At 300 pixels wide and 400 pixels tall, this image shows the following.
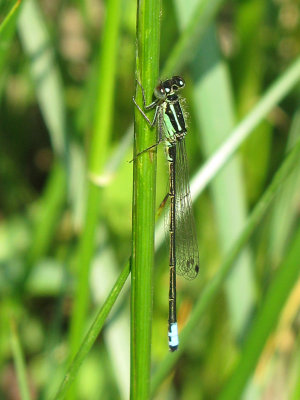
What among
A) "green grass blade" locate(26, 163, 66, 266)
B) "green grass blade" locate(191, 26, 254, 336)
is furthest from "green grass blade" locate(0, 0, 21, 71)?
"green grass blade" locate(26, 163, 66, 266)

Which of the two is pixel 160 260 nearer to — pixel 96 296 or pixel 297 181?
pixel 96 296

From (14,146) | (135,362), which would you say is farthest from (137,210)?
(14,146)

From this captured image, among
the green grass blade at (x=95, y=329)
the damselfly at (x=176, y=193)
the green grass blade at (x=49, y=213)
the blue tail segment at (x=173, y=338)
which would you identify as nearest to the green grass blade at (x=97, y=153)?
the damselfly at (x=176, y=193)

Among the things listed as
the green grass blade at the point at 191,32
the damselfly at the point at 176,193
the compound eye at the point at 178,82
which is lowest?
the damselfly at the point at 176,193

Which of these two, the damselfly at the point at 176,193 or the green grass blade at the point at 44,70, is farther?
the green grass blade at the point at 44,70

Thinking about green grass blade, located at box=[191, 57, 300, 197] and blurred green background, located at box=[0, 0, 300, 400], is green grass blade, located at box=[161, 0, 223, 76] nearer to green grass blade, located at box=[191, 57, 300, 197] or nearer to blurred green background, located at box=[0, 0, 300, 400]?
blurred green background, located at box=[0, 0, 300, 400]

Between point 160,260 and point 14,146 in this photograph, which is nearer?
point 160,260

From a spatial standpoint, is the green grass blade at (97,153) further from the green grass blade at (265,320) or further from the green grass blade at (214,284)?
the green grass blade at (265,320)
